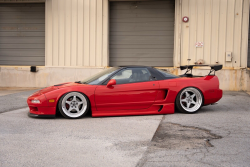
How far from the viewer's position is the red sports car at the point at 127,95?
613 centimetres

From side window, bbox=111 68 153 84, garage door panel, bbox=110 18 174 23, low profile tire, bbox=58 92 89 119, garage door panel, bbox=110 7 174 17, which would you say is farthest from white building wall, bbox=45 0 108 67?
low profile tire, bbox=58 92 89 119

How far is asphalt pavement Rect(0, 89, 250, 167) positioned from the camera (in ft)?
12.0

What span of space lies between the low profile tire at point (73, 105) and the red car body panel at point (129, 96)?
8cm

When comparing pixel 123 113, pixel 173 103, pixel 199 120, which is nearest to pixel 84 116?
pixel 123 113

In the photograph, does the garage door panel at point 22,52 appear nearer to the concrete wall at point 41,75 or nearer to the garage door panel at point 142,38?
the concrete wall at point 41,75

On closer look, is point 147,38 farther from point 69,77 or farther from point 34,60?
point 34,60

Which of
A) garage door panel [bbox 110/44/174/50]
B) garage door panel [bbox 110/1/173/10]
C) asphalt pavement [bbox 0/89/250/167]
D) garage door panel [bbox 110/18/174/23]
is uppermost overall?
garage door panel [bbox 110/1/173/10]

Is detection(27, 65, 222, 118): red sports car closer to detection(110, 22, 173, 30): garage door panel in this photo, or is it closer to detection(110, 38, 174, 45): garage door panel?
detection(110, 38, 174, 45): garage door panel

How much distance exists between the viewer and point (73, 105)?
20.3 ft

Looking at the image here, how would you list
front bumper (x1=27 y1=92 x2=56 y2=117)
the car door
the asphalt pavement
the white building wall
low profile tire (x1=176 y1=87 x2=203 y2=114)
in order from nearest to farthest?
the asphalt pavement → front bumper (x1=27 y1=92 x2=56 y2=117) → the car door → low profile tire (x1=176 y1=87 x2=203 y2=114) → the white building wall

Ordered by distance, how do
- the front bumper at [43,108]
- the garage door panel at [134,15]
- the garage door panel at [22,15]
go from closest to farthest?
1. the front bumper at [43,108]
2. the garage door panel at [134,15]
3. the garage door panel at [22,15]

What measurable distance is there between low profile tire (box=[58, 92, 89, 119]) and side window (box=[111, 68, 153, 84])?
769 mm

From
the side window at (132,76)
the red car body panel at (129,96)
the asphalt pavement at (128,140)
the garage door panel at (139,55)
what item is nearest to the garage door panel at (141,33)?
the garage door panel at (139,55)

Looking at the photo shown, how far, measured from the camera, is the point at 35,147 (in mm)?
4191
